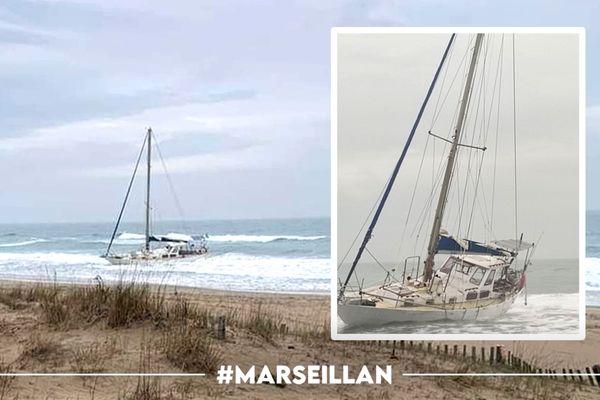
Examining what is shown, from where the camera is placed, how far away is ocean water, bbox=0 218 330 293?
13.9ft

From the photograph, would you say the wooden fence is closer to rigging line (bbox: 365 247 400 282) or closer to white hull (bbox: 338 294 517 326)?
white hull (bbox: 338 294 517 326)

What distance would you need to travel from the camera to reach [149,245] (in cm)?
442

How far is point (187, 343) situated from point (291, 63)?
169 cm

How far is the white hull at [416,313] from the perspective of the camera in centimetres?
354

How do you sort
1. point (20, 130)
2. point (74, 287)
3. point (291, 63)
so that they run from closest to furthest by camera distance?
1. point (291, 63)
2. point (20, 130)
3. point (74, 287)

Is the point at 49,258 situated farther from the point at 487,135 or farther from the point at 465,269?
the point at 487,135

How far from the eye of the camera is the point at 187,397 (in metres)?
3.16

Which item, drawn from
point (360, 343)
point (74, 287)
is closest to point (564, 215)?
point (360, 343)

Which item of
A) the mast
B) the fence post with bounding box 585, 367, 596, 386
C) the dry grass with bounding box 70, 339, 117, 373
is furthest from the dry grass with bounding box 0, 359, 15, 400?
the fence post with bounding box 585, 367, 596, 386

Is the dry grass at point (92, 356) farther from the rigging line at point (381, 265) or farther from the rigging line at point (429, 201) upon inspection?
the rigging line at point (429, 201)

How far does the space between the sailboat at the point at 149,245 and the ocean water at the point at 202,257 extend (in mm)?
52

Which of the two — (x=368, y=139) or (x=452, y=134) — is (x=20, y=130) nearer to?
(x=368, y=139)

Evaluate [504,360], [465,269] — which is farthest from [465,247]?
[504,360]

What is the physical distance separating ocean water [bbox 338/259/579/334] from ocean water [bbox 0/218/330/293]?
0.63 meters
